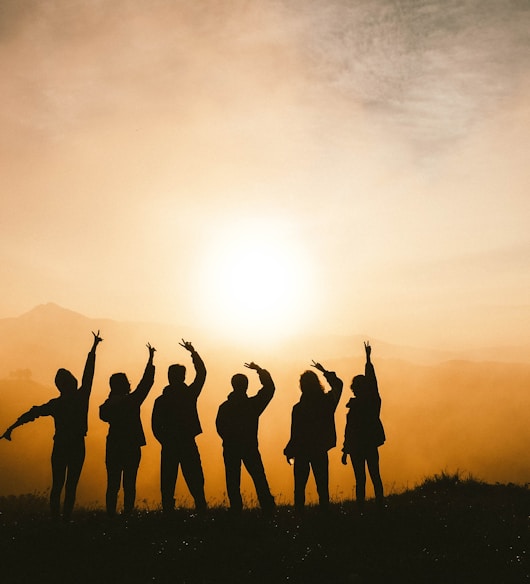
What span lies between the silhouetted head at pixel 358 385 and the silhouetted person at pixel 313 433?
0.38 m

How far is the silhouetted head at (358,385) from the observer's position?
461 inches

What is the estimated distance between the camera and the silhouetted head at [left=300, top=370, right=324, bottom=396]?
11383mm

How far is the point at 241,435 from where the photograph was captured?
1107 centimetres

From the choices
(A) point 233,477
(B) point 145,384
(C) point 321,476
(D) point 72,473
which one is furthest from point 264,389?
(D) point 72,473

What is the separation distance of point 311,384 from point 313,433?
3.13 ft

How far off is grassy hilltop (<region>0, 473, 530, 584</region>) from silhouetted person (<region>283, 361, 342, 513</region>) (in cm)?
59

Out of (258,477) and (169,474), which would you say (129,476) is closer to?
(169,474)

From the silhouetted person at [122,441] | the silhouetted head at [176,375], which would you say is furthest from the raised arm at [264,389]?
the silhouetted person at [122,441]

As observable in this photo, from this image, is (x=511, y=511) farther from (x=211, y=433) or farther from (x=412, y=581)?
(x=211, y=433)

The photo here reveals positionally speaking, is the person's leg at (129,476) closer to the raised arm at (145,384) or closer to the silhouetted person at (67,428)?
the silhouetted person at (67,428)

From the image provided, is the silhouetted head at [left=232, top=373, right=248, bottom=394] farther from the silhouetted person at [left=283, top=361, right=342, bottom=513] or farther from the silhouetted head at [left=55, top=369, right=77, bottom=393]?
the silhouetted head at [left=55, top=369, right=77, bottom=393]

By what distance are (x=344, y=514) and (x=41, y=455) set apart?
15451 centimetres

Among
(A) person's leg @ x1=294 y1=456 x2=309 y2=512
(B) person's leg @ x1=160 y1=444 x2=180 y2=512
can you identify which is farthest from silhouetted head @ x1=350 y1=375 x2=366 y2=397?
(B) person's leg @ x1=160 y1=444 x2=180 y2=512

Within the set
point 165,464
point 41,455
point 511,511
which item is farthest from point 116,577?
point 41,455
